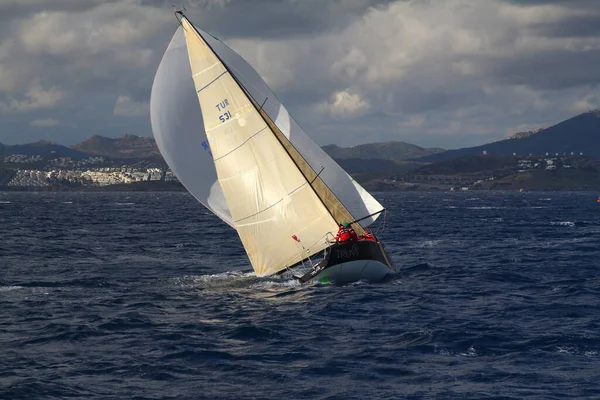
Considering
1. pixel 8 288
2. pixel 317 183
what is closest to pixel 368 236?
pixel 317 183

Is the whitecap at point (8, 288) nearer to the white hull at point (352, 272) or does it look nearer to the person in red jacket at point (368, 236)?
the white hull at point (352, 272)

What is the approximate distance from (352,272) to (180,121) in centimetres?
1146

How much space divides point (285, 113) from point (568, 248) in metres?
26.3

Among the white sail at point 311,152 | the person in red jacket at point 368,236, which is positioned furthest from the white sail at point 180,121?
the person in red jacket at point 368,236

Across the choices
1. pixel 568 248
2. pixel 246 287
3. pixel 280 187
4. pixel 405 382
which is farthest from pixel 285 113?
pixel 568 248

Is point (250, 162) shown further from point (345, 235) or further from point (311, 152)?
point (345, 235)

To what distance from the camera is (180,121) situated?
41281 mm

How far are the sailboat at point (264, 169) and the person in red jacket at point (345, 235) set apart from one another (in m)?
0.30

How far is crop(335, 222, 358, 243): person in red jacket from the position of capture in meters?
36.9

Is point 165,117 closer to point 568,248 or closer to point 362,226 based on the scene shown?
point 362,226

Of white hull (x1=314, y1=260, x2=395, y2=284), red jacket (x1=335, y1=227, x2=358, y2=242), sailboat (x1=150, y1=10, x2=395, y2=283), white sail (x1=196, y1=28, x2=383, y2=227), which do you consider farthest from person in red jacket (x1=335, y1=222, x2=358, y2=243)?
white sail (x1=196, y1=28, x2=383, y2=227)

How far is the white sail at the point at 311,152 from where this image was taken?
4009 cm

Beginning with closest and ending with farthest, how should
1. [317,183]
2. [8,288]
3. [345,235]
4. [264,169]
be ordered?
1. [345,235]
2. [8,288]
3. [264,169]
4. [317,183]

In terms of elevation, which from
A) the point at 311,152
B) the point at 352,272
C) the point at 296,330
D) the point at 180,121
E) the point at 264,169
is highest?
the point at 180,121
